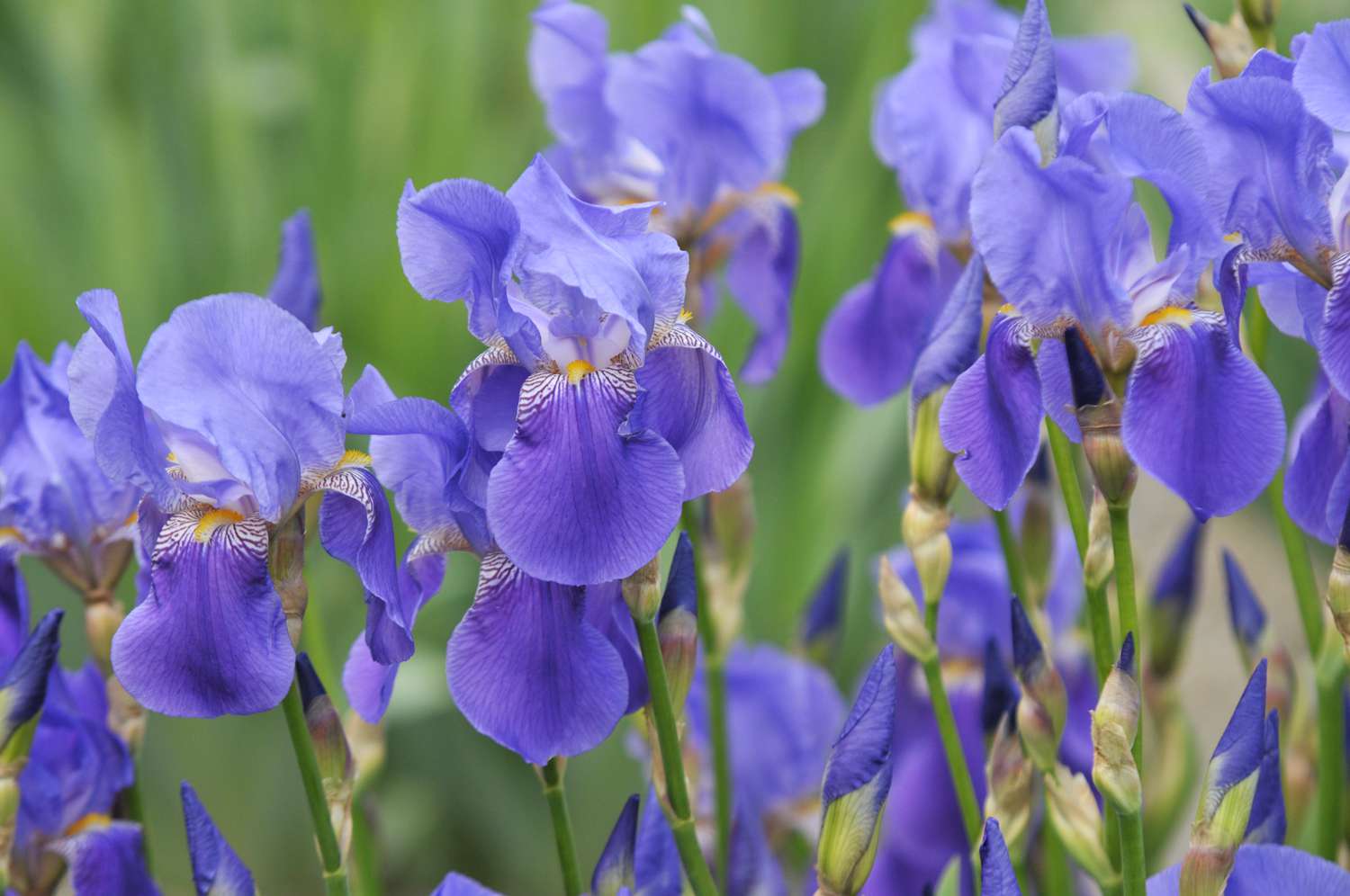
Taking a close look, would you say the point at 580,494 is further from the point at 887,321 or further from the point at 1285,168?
the point at 887,321

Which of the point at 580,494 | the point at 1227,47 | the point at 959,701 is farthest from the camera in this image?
the point at 959,701

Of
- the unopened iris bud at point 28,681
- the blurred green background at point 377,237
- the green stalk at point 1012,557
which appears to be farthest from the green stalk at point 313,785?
the blurred green background at point 377,237

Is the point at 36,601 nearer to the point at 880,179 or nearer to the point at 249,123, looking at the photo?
the point at 249,123

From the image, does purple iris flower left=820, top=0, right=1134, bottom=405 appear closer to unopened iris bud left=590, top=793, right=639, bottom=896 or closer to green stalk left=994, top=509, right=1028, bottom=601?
green stalk left=994, top=509, right=1028, bottom=601

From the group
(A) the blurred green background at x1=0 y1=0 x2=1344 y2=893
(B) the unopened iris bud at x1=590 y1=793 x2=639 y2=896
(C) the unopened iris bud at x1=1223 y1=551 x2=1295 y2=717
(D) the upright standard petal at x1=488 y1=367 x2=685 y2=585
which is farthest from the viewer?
(A) the blurred green background at x1=0 y1=0 x2=1344 y2=893

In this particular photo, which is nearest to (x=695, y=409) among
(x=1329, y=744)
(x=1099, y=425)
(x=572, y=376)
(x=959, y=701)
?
(x=572, y=376)

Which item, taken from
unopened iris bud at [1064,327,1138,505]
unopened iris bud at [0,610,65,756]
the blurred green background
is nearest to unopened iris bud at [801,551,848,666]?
unopened iris bud at [1064,327,1138,505]
